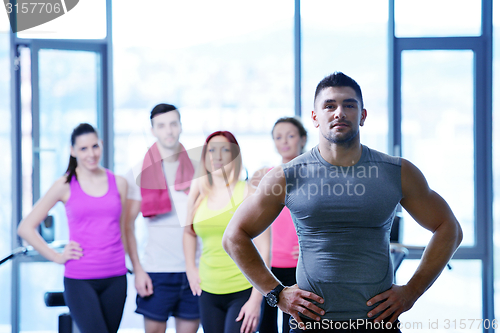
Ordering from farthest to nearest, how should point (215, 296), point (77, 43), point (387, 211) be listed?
1. point (77, 43)
2. point (215, 296)
3. point (387, 211)

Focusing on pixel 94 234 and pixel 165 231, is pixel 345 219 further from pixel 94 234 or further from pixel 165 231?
pixel 94 234

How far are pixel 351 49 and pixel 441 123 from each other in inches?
37.1

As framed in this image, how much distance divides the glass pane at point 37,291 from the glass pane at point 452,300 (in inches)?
107

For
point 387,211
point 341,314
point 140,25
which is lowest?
point 341,314

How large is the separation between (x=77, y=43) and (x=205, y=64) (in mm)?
984

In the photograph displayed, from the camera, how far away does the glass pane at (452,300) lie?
3.29m

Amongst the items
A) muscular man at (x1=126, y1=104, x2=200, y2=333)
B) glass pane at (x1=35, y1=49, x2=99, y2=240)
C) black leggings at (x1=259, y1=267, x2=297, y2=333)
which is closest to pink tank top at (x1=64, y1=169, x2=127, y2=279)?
muscular man at (x1=126, y1=104, x2=200, y2=333)

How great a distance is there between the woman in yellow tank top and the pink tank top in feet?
1.41

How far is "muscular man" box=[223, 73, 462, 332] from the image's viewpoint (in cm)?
128

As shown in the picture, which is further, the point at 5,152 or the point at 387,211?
the point at 5,152

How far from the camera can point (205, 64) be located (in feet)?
10.6

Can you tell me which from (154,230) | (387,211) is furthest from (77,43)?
(387,211)

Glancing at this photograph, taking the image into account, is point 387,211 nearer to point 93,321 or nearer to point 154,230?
point 154,230

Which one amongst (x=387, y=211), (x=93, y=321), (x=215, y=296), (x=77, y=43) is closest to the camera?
(x=387, y=211)
